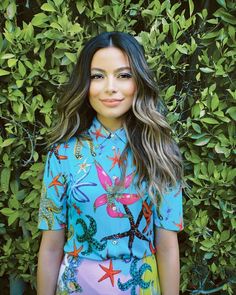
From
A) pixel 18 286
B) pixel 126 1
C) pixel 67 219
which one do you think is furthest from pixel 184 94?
pixel 18 286

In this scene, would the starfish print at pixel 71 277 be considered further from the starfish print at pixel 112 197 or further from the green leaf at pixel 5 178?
the green leaf at pixel 5 178

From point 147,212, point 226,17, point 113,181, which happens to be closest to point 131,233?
point 147,212

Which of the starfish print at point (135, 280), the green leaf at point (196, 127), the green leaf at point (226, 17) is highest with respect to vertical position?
the green leaf at point (226, 17)

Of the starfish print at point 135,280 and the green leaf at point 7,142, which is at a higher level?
the green leaf at point 7,142

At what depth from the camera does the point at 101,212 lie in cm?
191

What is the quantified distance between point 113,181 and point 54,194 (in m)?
0.24

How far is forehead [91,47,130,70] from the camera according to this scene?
1.87m

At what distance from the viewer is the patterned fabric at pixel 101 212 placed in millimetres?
1919

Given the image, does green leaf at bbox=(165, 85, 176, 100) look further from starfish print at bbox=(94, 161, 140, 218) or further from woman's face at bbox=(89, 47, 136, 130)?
starfish print at bbox=(94, 161, 140, 218)

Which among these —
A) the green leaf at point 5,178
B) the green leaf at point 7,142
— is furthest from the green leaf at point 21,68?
the green leaf at point 5,178

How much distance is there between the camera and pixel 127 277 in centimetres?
193

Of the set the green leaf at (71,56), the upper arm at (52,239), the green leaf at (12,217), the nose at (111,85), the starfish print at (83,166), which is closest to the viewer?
the nose at (111,85)

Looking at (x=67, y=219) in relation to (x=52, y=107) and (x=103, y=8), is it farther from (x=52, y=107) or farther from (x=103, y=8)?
(x=103, y=8)

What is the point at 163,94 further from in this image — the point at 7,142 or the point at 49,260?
the point at 49,260
